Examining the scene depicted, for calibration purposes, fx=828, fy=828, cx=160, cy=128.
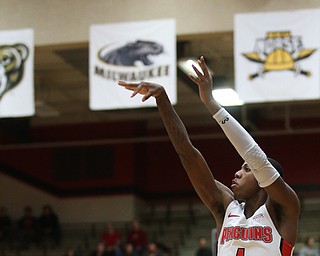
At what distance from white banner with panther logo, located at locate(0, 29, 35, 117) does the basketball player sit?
10.8m

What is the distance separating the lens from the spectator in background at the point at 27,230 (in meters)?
25.8

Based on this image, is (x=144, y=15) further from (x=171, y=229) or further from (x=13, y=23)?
(x=171, y=229)

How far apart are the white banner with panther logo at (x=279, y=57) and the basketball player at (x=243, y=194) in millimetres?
9363

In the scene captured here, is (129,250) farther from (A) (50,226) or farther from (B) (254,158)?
(B) (254,158)

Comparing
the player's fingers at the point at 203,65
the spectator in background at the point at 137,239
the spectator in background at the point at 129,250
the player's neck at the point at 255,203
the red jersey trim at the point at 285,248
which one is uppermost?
the player's fingers at the point at 203,65

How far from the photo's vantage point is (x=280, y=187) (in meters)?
4.62

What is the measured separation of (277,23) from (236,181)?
33.7 ft

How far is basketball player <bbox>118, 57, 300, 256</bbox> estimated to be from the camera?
4621 mm

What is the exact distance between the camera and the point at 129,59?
15.5 meters

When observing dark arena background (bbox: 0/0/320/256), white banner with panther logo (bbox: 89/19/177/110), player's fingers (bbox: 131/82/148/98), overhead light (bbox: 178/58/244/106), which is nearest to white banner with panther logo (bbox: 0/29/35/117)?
white banner with panther logo (bbox: 89/19/177/110)

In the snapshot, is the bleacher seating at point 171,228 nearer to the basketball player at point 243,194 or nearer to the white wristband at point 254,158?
the basketball player at point 243,194

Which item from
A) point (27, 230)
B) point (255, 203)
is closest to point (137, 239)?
point (27, 230)

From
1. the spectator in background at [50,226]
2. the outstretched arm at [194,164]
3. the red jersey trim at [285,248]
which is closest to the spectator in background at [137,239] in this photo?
the spectator in background at [50,226]

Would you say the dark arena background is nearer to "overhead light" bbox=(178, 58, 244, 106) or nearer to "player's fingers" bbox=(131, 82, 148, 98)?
"overhead light" bbox=(178, 58, 244, 106)
